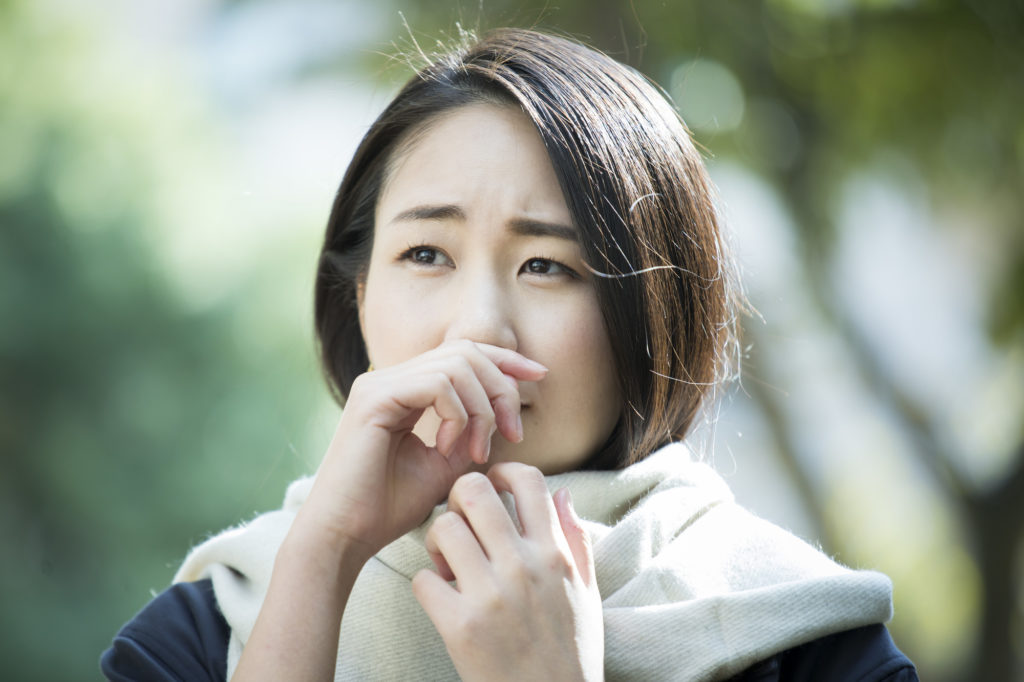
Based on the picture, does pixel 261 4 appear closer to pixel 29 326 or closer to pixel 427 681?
pixel 29 326

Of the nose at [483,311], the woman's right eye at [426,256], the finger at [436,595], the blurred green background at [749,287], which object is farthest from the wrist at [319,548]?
the blurred green background at [749,287]

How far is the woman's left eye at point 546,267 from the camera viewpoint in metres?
1.70

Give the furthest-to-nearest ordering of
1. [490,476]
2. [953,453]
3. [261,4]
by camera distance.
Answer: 1. [261,4]
2. [953,453]
3. [490,476]

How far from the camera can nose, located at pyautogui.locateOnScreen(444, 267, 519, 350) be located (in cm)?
160

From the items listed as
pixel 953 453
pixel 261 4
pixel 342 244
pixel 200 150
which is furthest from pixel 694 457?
pixel 261 4

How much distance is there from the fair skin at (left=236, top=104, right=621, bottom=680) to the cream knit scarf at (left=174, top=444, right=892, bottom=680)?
5.9 inches

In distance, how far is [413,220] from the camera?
175 centimetres

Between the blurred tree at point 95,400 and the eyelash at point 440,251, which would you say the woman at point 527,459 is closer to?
the eyelash at point 440,251

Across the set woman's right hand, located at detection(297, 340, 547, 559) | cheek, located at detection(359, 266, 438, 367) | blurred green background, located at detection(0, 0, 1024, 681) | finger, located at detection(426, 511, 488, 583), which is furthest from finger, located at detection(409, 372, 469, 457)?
blurred green background, located at detection(0, 0, 1024, 681)

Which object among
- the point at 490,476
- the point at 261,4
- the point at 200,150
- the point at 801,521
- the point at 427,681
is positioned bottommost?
the point at 801,521

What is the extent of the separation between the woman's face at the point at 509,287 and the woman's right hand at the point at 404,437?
13 centimetres

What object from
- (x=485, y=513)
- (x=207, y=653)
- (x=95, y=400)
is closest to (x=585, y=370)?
(x=485, y=513)

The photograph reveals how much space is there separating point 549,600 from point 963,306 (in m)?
5.30

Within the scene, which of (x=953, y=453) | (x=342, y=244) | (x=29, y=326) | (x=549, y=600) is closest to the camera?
(x=549, y=600)
